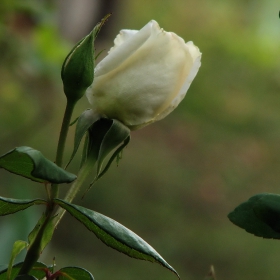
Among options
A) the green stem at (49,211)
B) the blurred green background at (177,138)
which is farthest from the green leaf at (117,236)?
the blurred green background at (177,138)

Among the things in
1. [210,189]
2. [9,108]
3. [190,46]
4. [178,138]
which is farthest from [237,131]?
[190,46]

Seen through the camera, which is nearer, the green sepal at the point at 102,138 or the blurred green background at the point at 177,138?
the green sepal at the point at 102,138

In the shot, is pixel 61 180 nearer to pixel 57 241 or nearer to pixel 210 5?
pixel 57 241

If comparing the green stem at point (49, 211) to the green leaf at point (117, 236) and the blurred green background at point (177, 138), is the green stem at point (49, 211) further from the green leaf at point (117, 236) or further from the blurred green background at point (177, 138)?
the blurred green background at point (177, 138)

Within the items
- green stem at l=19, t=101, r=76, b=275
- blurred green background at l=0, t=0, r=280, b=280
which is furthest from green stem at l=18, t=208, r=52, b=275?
blurred green background at l=0, t=0, r=280, b=280

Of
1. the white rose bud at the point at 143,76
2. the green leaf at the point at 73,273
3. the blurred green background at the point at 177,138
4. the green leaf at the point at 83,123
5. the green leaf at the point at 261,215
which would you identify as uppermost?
the blurred green background at the point at 177,138

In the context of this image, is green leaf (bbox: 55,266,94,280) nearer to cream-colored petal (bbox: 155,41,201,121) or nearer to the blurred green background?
cream-colored petal (bbox: 155,41,201,121)

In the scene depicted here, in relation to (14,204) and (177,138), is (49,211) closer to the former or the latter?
(14,204)
